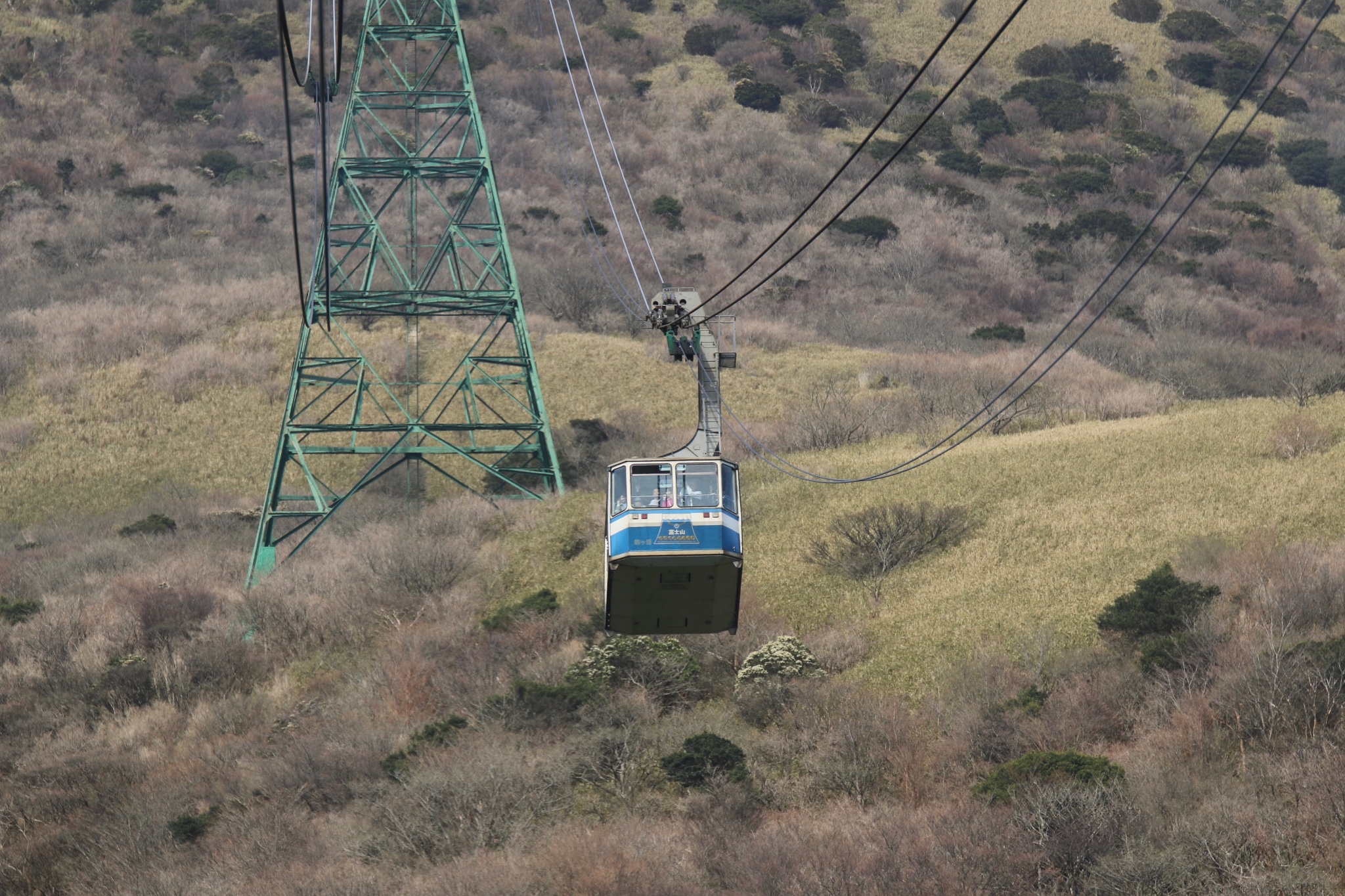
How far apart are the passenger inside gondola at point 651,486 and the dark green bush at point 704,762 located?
32.7 ft

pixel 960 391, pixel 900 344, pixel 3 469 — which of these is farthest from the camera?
pixel 900 344

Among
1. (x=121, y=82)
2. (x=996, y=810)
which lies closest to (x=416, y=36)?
(x=996, y=810)

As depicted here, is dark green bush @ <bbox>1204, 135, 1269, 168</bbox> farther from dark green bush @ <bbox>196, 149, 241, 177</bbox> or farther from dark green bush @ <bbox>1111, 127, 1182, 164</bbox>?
dark green bush @ <bbox>196, 149, 241, 177</bbox>

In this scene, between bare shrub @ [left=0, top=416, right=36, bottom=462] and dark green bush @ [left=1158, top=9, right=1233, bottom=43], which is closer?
bare shrub @ [left=0, top=416, right=36, bottom=462]

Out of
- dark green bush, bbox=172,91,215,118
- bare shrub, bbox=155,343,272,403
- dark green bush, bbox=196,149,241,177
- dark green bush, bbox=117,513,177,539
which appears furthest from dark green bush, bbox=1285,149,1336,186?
dark green bush, bbox=117,513,177,539

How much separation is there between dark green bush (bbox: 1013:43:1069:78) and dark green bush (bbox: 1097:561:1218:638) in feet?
358

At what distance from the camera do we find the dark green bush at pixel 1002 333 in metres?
83.8

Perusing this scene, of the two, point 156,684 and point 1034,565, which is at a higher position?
point 1034,565

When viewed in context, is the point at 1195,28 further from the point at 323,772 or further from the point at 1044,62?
the point at 323,772

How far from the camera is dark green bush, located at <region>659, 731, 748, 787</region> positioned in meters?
32.5

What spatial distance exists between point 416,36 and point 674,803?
1107 inches

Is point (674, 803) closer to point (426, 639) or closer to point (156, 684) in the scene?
point (426, 639)

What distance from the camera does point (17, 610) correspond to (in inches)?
1770

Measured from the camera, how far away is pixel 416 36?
47.3 metres
